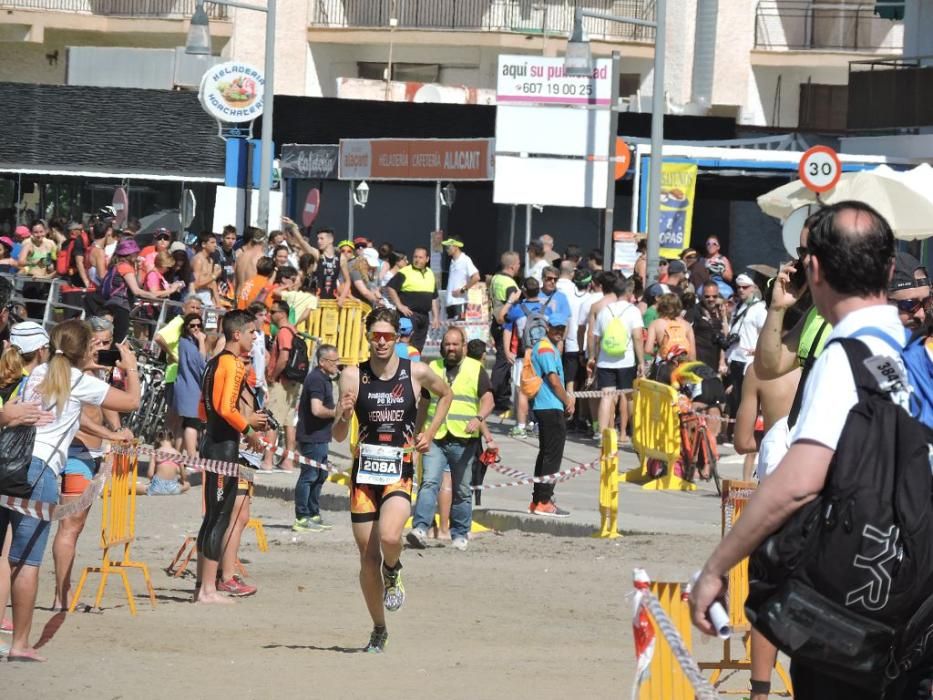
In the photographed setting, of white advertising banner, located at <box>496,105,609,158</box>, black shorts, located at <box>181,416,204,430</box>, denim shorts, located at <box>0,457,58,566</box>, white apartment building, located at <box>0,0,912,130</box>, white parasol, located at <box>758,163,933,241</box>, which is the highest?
white apartment building, located at <box>0,0,912,130</box>

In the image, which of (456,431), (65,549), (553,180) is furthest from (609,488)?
(553,180)

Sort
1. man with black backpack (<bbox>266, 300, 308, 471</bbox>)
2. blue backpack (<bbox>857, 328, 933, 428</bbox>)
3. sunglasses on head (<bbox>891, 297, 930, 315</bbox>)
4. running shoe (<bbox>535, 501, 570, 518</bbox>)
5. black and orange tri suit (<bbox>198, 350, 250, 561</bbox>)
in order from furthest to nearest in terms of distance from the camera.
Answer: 1. man with black backpack (<bbox>266, 300, 308, 471</bbox>)
2. running shoe (<bbox>535, 501, 570, 518</bbox>)
3. black and orange tri suit (<bbox>198, 350, 250, 561</bbox>)
4. sunglasses on head (<bbox>891, 297, 930, 315</bbox>)
5. blue backpack (<bbox>857, 328, 933, 428</bbox>)

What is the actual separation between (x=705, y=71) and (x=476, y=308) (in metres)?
24.5

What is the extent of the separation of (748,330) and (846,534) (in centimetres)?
1310

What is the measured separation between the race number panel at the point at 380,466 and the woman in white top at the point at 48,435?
1.35m

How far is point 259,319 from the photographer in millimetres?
16625

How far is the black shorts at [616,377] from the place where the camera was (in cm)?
1820

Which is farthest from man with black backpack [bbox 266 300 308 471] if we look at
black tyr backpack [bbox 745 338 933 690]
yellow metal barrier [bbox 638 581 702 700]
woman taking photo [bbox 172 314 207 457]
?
black tyr backpack [bbox 745 338 933 690]

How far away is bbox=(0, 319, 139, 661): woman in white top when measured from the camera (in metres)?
8.49

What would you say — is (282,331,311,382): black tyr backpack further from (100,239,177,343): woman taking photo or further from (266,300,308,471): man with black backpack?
(100,239,177,343): woman taking photo

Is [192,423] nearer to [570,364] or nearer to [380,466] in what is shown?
[570,364]

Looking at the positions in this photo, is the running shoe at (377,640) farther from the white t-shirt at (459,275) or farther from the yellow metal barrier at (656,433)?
the white t-shirt at (459,275)

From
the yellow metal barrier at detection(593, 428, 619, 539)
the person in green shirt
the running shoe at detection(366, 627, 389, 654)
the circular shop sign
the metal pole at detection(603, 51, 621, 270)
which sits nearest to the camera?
the running shoe at detection(366, 627, 389, 654)

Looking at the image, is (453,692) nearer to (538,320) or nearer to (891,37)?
(538,320)
